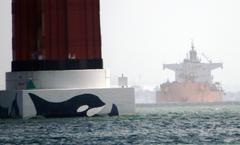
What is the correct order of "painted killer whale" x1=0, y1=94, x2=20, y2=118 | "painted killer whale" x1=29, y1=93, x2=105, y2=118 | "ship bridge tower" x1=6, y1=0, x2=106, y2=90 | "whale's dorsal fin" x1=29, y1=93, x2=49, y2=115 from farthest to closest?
"ship bridge tower" x1=6, y1=0, x2=106, y2=90 < "painted killer whale" x1=0, y1=94, x2=20, y2=118 < "painted killer whale" x1=29, y1=93, x2=105, y2=118 < "whale's dorsal fin" x1=29, y1=93, x2=49, y2=115

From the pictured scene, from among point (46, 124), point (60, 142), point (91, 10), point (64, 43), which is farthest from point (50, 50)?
point (60, 142)

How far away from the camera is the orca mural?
73.2 meters

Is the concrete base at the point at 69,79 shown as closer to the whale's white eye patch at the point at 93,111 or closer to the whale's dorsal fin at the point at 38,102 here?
the whale's white eye patch at the point at 93,111

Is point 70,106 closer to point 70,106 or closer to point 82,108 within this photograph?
point 70,106

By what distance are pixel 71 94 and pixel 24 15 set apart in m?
16.0

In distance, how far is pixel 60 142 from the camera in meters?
45.1

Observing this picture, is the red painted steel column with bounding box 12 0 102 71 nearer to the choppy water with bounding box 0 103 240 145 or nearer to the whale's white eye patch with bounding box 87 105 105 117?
the whale's white eye patch with bounding box 87 105 105 117

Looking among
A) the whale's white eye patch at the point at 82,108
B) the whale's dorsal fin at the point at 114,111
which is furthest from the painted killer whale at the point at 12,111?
the whale's dorsal fin at the point at 114,111

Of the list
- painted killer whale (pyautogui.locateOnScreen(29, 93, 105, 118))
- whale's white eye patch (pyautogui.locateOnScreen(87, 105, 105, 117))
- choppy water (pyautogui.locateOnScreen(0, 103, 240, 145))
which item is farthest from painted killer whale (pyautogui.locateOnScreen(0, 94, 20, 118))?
choppy water (pyautogui.locateOnScreen(0, 103, 240, 145))

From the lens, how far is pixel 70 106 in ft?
241

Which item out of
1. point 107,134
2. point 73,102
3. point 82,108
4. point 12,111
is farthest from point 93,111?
point 107,134

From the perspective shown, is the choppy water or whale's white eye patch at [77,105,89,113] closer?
the choppy water

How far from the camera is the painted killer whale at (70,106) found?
73.2m

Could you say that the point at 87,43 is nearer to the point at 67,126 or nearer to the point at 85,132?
the point at 67,126
